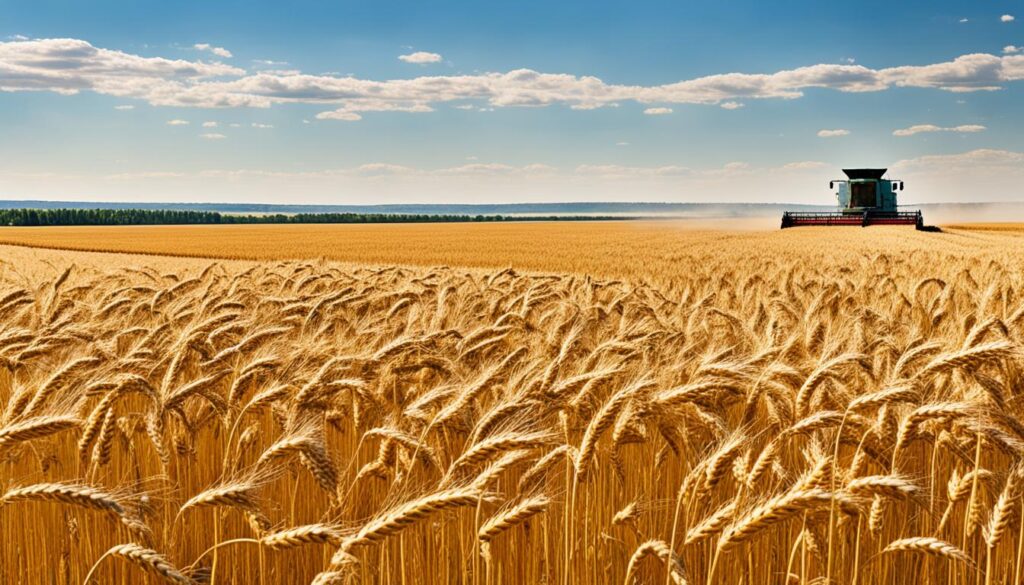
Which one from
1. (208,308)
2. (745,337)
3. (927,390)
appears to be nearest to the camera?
(927,390)

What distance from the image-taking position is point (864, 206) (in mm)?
42156

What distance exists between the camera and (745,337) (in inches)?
237

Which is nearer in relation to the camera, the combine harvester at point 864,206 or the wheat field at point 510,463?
the wheat field at point 510,463

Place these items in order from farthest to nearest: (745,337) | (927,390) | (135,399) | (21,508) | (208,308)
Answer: (208,308) < (745,337) < (135,399) < (927,390) < (21,508)

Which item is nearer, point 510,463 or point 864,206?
point 510,463

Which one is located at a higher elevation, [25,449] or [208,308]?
[208,308]

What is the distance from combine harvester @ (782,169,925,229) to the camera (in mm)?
40438

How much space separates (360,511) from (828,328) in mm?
3404

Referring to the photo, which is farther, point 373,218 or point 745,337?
point 373,218

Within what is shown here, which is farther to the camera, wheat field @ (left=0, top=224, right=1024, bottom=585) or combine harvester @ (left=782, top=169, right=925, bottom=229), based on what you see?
combine harvester @ (left=782, top=169, right=925, bottom=229)

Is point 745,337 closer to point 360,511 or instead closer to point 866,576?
point 866,576

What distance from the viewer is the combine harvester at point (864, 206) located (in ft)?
133

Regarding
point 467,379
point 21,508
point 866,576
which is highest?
point 467,379

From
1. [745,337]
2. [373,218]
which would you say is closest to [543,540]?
[745,337]
